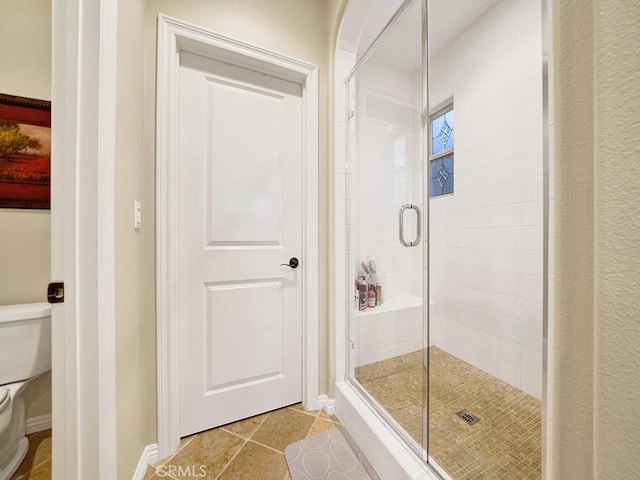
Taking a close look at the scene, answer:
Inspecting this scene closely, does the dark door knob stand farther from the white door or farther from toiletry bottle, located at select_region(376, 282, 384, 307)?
toiletry bottle, located at select_region(376, 282, 384, 307)

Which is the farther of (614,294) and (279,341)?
(279,341)

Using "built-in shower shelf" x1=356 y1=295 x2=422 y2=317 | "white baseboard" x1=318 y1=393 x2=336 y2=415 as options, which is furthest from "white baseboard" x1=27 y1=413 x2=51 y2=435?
"built-in shower shelf" x1=356 y1=295 x2=422 y2=317

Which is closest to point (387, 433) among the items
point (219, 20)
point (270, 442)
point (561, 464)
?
point (270, 442)

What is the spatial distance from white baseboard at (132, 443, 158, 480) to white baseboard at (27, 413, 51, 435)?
0.66 m

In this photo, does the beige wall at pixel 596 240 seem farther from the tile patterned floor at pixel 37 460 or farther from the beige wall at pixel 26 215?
the beige wall at pixel 26 215

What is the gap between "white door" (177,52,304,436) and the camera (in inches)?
50.2

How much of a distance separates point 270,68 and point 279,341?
1.57 m

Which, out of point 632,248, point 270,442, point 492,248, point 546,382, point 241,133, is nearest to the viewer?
point 632,248

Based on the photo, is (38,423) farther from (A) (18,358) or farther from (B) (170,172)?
(B) (170,172)

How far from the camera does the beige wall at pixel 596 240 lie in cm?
29

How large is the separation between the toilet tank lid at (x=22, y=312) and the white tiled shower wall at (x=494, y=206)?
2.41m

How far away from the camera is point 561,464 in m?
0.39

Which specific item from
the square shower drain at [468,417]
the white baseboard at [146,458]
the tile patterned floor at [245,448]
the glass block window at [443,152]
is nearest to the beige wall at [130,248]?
the white baseboard at [146,458]

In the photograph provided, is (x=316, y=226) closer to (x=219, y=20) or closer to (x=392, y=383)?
(x=392, y=383)
